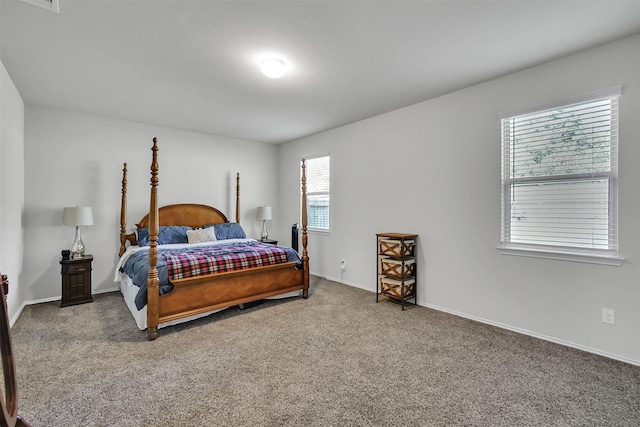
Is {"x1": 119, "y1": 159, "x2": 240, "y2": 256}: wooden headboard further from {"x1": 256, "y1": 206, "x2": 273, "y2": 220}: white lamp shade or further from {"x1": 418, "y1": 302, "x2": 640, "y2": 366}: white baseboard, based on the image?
{"x1": 418, "y1": 302, "x2": 640, "y2": 366}: white baseboard

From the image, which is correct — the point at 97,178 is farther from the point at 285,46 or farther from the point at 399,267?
the point at 399,267

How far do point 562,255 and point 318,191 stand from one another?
11.4 ft

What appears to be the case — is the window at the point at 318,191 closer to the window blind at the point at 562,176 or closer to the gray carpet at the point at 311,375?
the gray carpet at the point at 311,375

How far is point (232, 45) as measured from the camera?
8.06ft

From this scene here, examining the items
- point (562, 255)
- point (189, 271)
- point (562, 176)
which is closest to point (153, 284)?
point (189, 271)

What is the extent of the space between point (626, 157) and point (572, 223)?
0.62m

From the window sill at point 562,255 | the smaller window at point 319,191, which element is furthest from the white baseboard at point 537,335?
the smaller window at point 319,191

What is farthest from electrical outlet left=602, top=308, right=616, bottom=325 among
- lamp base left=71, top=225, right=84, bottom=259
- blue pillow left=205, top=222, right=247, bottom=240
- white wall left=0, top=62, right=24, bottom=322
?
lamp base left=71, top=225, right=84, bottom=259

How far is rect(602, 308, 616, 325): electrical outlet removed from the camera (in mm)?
2430

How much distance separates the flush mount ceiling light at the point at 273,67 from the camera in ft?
8.74

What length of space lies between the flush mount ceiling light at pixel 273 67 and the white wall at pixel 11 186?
2.37m

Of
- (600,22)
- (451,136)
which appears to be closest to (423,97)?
(451,136)

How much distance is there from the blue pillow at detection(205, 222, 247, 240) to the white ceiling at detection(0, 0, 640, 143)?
2.09 meters

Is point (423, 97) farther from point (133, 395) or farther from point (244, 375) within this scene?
point (133, 395)
